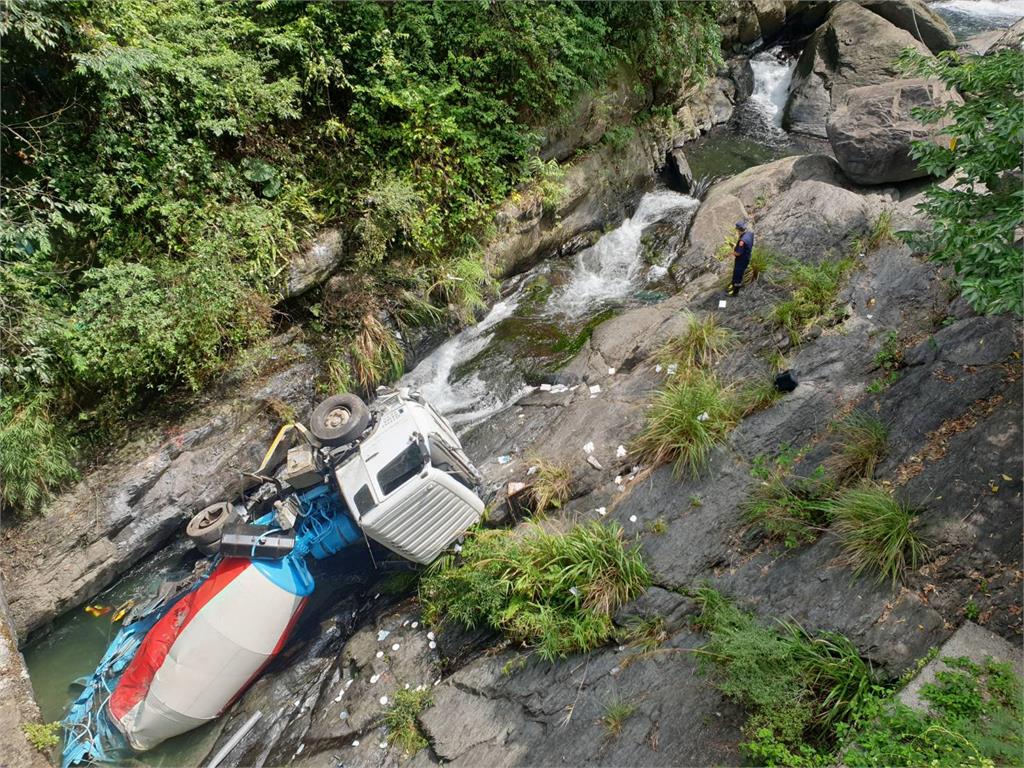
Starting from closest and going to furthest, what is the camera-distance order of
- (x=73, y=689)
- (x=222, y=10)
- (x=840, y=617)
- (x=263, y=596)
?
1. (x=840, y=617)
2. (x=263, y=596)
3. (x=73, y=689)
4. (x=222, y=10)

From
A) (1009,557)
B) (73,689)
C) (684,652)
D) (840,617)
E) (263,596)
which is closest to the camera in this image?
(1009,557)

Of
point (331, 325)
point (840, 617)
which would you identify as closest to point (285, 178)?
point (331, 325)

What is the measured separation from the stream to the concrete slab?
17.4 feet

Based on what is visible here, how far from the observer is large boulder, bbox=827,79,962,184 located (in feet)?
29.7

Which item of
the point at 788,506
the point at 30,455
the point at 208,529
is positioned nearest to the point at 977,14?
the point at 788,506

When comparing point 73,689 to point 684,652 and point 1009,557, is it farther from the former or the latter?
point 1009,557

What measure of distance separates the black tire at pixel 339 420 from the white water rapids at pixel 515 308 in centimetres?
192

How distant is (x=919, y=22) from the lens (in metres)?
13.5

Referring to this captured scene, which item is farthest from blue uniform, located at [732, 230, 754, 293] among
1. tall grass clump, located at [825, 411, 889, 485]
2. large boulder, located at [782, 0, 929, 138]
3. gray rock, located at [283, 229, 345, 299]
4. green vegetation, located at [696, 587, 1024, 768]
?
large boulder, located at [782, 0, 929, 138]

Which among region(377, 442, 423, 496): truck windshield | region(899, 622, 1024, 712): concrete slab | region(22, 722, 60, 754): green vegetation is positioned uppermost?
region(377, 442, 423, 496): truck windshield

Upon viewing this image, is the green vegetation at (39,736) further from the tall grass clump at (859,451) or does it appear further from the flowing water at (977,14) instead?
the flowing water at (977,14)

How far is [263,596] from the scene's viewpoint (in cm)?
605

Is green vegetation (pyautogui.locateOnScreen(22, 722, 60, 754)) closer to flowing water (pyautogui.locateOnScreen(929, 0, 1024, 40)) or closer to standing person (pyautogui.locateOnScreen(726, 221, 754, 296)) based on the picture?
standing person (pyautogui.locateOnScreen(726, 221, 754, 296))

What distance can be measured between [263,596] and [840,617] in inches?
212
